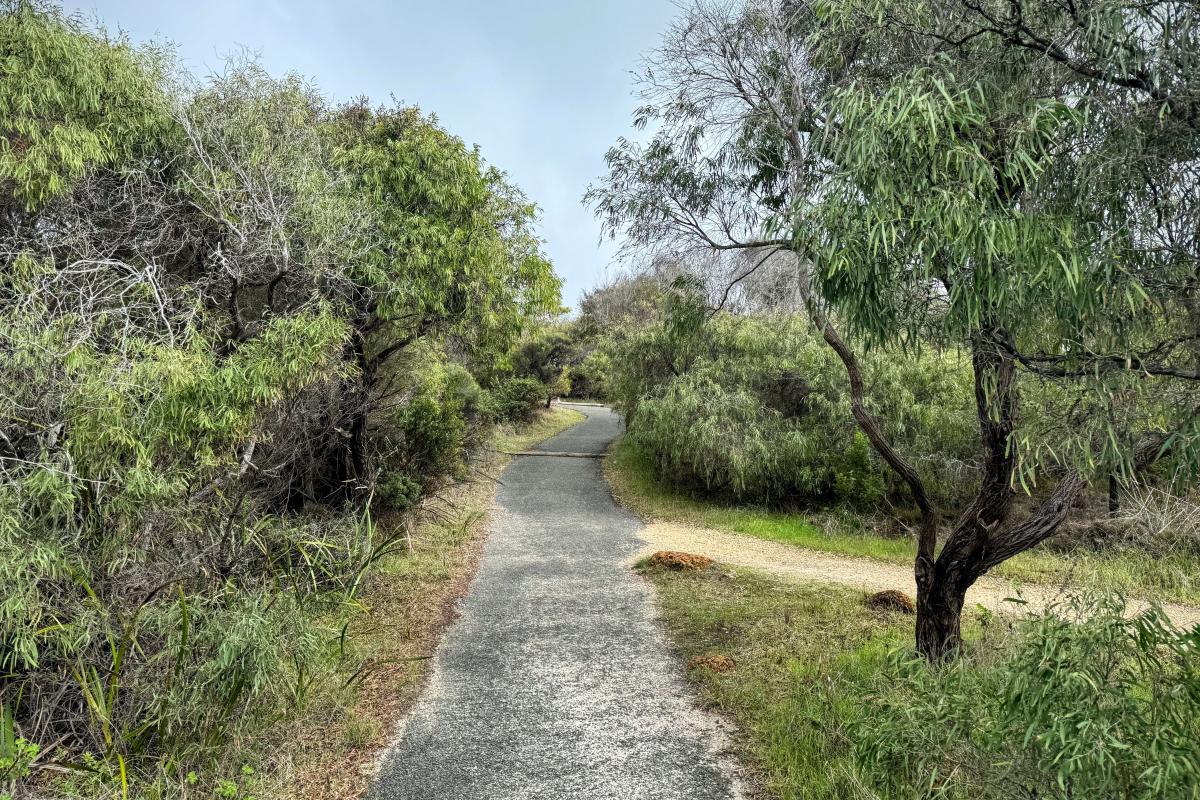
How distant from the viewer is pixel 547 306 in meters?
9.56

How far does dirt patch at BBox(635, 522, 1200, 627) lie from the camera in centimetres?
716

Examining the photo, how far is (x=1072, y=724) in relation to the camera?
183 centimetres

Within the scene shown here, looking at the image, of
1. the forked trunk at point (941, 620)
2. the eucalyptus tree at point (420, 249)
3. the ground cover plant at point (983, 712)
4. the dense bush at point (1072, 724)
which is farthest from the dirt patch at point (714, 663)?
the eucalyptus tree at point (420, 249)

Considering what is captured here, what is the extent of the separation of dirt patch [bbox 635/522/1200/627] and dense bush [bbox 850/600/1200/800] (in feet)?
15.1

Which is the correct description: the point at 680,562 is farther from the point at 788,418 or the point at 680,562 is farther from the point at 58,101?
the point at 58,101

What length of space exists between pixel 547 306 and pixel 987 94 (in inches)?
293

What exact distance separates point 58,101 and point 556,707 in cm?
574

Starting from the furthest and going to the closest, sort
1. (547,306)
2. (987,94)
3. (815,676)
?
1. (547,306)
2. (815,676)
3. (987,94)

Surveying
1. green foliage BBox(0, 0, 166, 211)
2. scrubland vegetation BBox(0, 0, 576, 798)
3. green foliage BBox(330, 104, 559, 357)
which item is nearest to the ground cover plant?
scrubland vegetation BBox(0, 0, 576, 798)

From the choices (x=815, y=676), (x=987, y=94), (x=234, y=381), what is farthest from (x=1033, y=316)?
(x=234, y=381)

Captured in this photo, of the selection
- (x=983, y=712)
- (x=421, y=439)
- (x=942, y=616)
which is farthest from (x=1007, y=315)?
(x=421, y=439)

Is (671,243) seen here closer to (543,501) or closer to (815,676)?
(815,676)

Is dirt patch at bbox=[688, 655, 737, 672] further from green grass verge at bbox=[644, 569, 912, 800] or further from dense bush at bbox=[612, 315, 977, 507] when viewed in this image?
dense bush at bbox=[612, 315, 977, 507]

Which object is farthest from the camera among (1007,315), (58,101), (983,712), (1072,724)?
(58,101)
